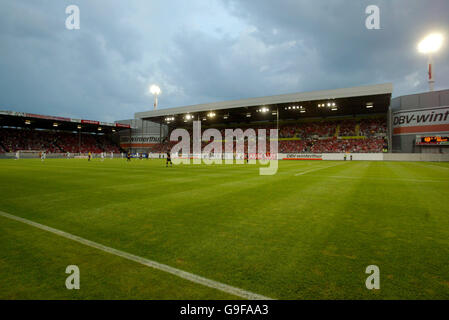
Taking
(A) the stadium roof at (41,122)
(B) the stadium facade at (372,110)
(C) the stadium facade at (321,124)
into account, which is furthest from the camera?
(A) the stadium roof at (41,122)

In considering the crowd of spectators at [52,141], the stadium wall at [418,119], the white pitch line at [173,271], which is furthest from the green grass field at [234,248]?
the crowd of spectators at [52,141]

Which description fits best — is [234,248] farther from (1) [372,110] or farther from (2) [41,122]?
(2) [41,122]

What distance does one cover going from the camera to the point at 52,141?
2260 inches

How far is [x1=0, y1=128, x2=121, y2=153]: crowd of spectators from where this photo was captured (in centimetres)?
5092

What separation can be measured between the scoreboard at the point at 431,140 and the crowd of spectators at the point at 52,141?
73878 millimetres

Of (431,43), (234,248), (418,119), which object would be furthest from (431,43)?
(234,248)

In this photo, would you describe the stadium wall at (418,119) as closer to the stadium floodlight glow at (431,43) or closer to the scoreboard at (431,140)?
the scoreboard at (431,140)

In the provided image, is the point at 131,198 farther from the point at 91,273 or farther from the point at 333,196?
the point at 333,196

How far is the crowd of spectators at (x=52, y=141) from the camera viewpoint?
167 ft

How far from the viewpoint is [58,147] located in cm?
5694

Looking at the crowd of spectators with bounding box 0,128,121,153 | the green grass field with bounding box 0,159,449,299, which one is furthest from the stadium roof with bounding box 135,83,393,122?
the green grass field with bounding box 0,159,449,299

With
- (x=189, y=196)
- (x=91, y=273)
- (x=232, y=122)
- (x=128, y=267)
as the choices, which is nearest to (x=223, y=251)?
(x=128, y=267)

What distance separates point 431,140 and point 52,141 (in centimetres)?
8359

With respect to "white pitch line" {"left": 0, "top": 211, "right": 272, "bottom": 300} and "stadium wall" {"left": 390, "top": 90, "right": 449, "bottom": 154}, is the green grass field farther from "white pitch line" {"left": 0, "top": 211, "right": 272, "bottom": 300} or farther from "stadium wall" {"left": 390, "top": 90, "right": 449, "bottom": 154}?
"stadium wall" {"left": 390, "top": 90, "right": 449, "bottom": 154}
